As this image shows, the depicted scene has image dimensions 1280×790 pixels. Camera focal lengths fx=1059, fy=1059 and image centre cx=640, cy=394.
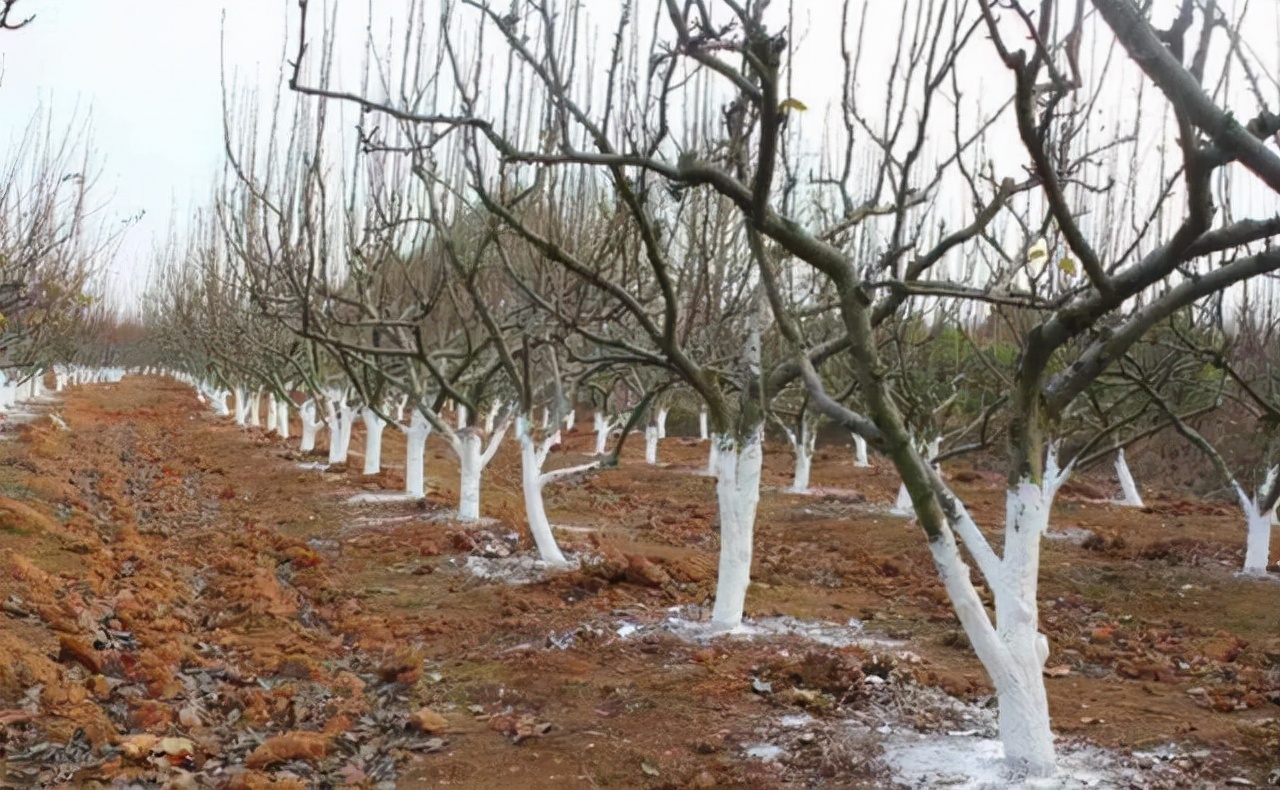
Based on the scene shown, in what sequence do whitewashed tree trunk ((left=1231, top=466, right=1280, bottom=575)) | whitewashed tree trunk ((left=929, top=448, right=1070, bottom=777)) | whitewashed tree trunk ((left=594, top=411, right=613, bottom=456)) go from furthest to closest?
whitewashed tree trunk ((left=594, top=411, right=613, bottom=456))
whitewashed tree trunk ((left=1231, top=466, right=1280, bottom=575))
whitewashed tree trunk ((left=929, top=448, right=1070, bottom=777))

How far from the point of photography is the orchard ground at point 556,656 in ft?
17.3

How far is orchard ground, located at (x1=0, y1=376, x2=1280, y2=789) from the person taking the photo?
5.26 m

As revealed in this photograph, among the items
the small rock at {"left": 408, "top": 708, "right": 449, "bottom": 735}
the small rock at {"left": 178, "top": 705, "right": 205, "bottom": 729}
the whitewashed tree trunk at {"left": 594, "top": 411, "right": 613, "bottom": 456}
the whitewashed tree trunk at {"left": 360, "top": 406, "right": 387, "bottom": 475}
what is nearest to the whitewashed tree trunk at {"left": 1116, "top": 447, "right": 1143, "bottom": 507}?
the whitewashed tree trunk at {"left": 594, "top": 411, "right": 613, "bottom": 456}

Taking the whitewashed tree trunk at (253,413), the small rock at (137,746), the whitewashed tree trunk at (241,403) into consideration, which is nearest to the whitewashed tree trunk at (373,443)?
the small rock at (137,746)

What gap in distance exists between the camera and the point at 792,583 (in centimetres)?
1061

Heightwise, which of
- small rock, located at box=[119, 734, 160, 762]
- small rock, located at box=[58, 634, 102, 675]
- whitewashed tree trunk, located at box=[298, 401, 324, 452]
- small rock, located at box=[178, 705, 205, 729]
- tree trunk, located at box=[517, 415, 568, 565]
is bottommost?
small rock, located at box=[178, 705, 205, 729]

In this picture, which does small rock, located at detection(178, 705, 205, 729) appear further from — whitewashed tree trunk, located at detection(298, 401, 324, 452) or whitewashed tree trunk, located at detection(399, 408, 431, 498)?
whitewashed tree trunk, located at detection(298, 401, 324, 452)

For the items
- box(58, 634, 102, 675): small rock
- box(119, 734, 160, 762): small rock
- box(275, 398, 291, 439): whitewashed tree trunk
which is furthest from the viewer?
box(275, 398, 291, 439): whitewashed tree trunk

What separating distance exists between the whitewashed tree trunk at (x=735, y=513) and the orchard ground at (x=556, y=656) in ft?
1.22

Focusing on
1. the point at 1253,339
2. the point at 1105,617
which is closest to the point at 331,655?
the point at 1105,617

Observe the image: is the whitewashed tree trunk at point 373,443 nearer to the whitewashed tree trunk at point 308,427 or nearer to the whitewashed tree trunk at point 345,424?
the whitewashed tree trunk at point 345,424

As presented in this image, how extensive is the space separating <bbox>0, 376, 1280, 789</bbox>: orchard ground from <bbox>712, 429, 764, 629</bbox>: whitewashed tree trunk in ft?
1.22

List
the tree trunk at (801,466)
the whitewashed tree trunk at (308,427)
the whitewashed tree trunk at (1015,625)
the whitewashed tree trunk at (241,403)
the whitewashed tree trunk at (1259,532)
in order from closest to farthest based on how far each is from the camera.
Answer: the whitewashed tree trunk at (1015,625) → the whitewashed tree trunk at (1259,532) → the tree trunk at (801,466) → the whitewashed tree trunk at (308,427) → the whitewashed tree trunk at (241,403)

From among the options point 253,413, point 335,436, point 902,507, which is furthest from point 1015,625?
point 253,413
